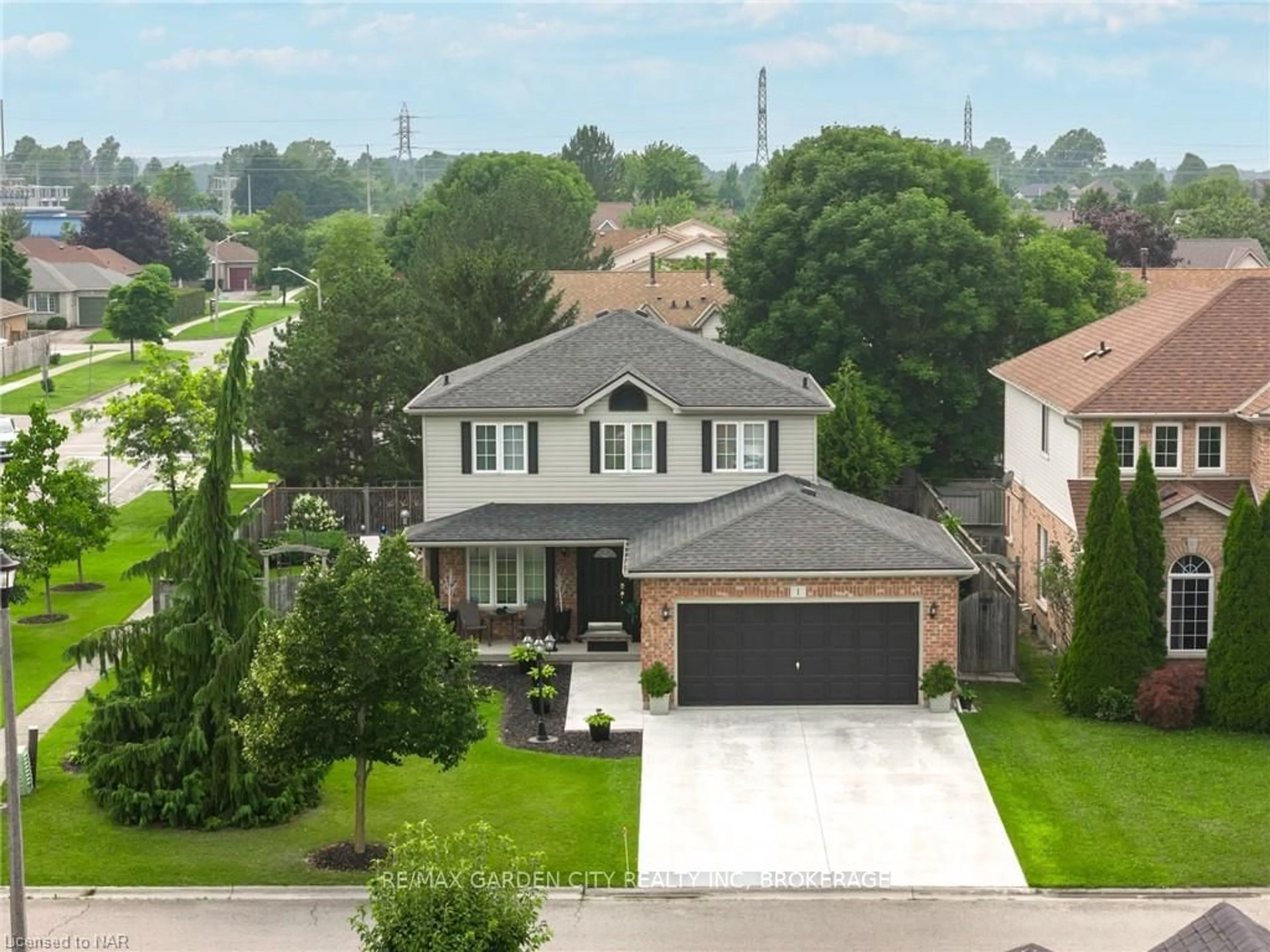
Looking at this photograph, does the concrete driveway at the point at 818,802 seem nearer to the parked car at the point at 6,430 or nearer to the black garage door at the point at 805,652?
the black garage door at the point at 805,652

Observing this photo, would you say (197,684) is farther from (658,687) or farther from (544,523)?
(544,523)

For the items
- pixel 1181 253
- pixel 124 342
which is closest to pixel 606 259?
pixel 124 342

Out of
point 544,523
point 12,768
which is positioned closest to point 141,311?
point 544,523

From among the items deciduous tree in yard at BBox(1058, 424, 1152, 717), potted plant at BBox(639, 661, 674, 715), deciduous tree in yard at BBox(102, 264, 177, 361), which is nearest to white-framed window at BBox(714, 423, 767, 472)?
potted plant at BBox(639, 661, 674, 715)

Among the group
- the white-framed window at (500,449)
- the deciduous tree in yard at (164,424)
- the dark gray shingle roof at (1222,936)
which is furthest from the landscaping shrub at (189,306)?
the dark gray shingle roof at (1222,936)

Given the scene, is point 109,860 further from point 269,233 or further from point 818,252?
point 269,233

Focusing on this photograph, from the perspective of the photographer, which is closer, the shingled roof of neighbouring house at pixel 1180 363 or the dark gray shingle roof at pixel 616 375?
the shingled roof of neighbouring house at pixel 1180 363

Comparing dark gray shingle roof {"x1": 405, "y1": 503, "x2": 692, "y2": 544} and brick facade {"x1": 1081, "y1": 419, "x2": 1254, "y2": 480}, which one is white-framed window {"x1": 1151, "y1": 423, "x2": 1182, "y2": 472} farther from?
dark gray shingle roof {"x1": 405, "y1": 503, "x2": 692, "y2": 544}
